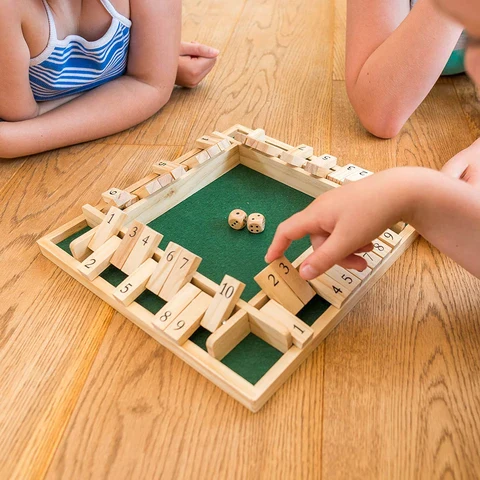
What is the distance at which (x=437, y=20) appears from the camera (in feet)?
3.20

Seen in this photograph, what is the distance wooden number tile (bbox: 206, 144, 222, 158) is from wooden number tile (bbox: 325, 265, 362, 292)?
355 mm

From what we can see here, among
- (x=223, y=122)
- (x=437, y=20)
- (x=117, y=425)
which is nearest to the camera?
(x=117, y=425)

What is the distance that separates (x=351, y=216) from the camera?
600 millimetres

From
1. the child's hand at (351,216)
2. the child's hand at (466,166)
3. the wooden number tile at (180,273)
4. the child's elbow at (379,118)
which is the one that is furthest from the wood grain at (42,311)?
the child's hand at (466,166)

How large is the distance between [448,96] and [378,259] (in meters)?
0.66

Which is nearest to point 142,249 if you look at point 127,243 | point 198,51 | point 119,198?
point 127,243

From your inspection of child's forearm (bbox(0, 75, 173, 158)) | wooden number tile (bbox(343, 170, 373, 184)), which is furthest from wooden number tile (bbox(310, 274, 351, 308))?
child's forearm (bbox(0, 75, 173, 158))

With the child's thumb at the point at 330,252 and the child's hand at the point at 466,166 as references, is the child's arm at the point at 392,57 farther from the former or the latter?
the child's thumb at the point at 330,252

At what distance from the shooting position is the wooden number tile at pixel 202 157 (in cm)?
91

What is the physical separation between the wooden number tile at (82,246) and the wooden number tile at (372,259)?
0.44 meters

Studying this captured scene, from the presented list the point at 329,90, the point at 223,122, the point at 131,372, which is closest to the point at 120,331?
the point at 131,372

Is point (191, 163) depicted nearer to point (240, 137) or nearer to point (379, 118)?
point (240, 137)

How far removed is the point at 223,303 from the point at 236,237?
0.66ft

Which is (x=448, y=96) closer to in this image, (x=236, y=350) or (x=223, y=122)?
(x=223, y=122)
